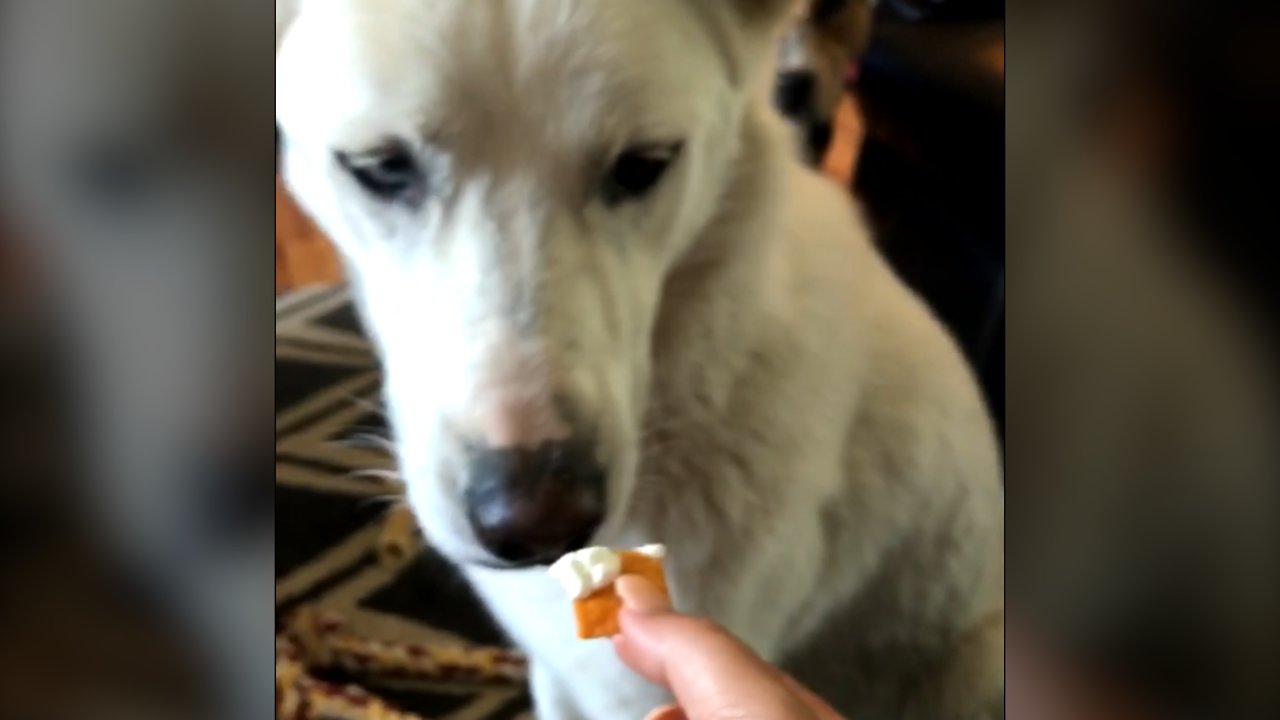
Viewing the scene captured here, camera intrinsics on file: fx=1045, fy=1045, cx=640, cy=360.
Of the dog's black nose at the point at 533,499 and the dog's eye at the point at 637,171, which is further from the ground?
the dog's eye at the point at 637,171

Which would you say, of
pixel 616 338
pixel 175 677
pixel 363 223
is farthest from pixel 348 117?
pixel 175 677

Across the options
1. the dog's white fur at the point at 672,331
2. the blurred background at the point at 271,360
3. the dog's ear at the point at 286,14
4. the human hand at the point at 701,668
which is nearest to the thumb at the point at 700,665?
the human hand at the point at 701,668

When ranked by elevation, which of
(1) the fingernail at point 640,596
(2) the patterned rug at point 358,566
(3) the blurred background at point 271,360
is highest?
(3) the blurred background at point 271,360

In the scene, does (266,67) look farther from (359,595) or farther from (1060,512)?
(359,595)

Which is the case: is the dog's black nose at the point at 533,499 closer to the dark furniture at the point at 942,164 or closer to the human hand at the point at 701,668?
the human hand at the point at 701,668

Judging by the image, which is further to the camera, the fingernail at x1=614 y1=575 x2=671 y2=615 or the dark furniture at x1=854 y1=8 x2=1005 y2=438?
the dark furniture at x1=854 y1=8 x2=1005 y2=438

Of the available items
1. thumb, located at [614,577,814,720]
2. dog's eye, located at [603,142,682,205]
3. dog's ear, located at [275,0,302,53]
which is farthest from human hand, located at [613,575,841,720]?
dog's ear, located at [275,0,302,53]

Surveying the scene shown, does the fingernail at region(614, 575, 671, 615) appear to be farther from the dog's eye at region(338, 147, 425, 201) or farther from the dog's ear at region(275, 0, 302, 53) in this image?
the dog's ear at region(275, 0, 302, 53)

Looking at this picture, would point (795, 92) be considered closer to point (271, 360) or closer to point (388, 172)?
A: point (388, 172)
